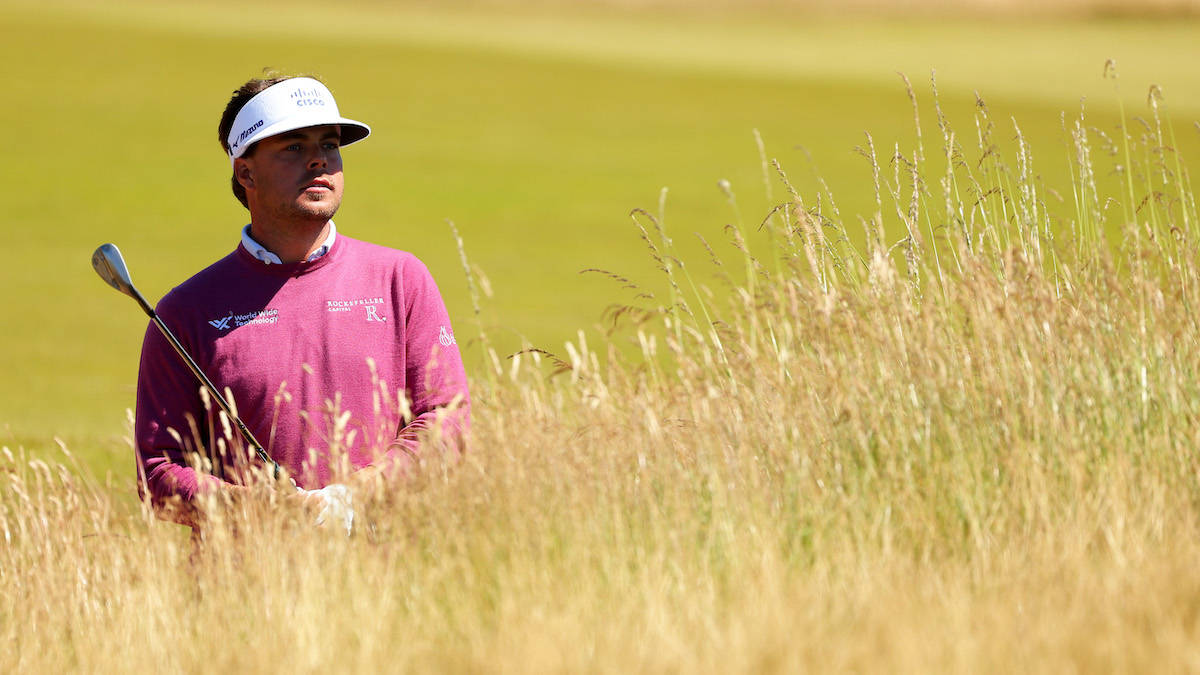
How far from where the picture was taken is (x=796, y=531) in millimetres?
3379

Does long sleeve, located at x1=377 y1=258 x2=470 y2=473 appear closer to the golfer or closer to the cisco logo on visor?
the golfer

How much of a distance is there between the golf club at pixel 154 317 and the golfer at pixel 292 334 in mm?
51

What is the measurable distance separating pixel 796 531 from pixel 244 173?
84.9 inches

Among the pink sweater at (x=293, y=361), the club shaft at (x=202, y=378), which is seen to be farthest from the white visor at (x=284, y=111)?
the club shaft at (x=202, y=378)

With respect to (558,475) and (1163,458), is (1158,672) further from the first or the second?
(558,475)

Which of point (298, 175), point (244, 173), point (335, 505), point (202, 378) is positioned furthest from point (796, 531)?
point (244, 173)

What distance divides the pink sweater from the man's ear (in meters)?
0.24

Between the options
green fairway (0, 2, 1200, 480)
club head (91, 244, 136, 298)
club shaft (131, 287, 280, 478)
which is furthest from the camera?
green fairway (0, 2, 1200, 480)

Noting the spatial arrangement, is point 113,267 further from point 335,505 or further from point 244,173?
point 335,505

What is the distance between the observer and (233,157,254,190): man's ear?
3996 mm

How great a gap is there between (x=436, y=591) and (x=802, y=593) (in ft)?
3.28

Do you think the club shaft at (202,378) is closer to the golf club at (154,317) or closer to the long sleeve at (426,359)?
the golf club at (154,317)

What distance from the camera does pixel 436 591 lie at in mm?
3301

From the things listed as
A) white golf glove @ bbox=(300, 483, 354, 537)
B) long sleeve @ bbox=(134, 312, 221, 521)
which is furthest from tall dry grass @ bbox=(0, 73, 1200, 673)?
long sleeve @ bbox=(134, 312, 221, 521)
